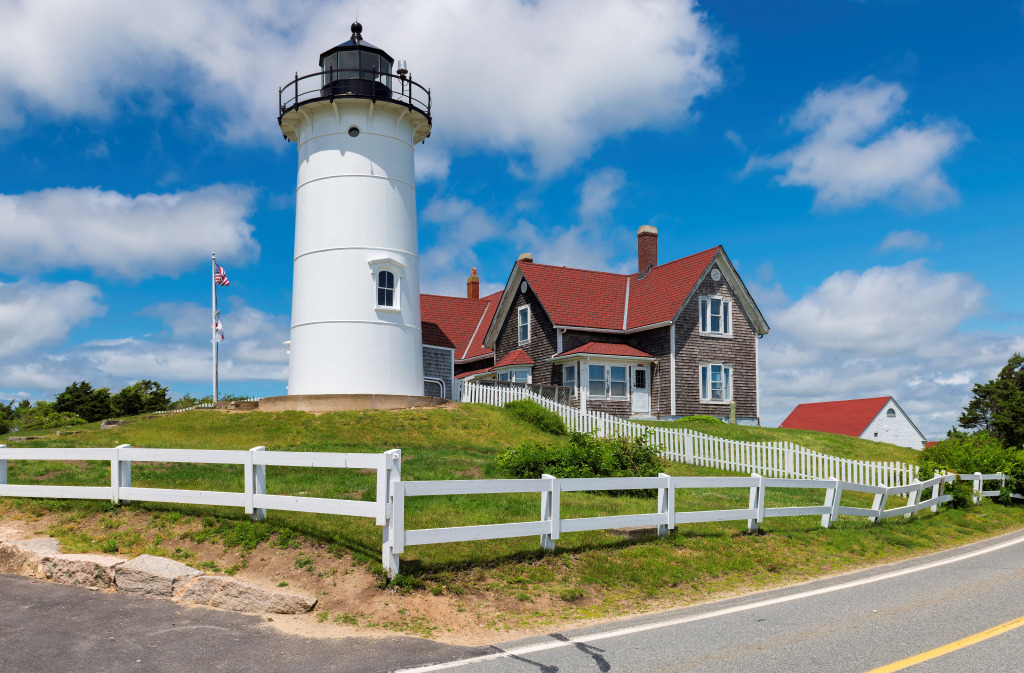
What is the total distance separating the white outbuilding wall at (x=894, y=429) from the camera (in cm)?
4956

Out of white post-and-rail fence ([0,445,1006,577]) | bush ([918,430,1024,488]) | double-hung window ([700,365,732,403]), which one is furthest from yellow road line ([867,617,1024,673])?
double-hung window ([700,365,732,403])

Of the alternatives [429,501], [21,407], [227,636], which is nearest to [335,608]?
[227,636]

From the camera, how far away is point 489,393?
31422mm

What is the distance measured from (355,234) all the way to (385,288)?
218 centimetres

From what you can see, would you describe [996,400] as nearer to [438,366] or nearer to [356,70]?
[438,366]

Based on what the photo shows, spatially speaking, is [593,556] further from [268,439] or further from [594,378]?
[594,378]

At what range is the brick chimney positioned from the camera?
134 ft

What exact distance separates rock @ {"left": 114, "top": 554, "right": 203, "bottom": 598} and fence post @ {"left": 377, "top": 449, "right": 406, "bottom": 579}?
229cm

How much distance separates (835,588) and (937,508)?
1036 cm

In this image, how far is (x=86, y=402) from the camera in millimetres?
44719

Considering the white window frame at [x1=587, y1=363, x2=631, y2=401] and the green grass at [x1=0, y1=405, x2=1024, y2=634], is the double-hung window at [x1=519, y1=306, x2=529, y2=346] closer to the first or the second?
the white window frame at [x1=587, y1=363, x2=631, y2=401]

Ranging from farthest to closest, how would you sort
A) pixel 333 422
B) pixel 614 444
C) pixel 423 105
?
pixel 423 105
pixel 333 422
pixel 614 444

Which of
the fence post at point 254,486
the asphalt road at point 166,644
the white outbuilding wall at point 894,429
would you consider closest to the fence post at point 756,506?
the asphalt road at point 166,644

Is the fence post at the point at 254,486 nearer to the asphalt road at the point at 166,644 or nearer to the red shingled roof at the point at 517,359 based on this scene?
the asphalt road at the point at 166,644
